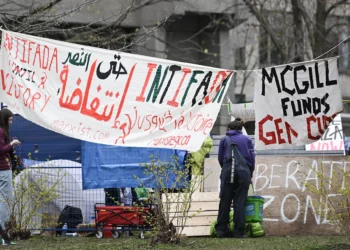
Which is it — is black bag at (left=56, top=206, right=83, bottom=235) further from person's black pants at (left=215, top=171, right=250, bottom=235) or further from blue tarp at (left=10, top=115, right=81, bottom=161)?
person's black pants at (left=215, top=171, right=250, bottom=235)

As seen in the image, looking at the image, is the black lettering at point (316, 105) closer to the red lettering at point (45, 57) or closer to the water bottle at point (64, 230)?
the red lettering at point (45, 57)

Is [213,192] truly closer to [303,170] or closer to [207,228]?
[207,228]

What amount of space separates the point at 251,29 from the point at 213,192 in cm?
2007

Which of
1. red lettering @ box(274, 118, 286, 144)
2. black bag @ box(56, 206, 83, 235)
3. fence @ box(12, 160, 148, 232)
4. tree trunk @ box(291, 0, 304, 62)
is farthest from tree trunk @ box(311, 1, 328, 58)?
red lettering @ box(274, 118, 286, 144)

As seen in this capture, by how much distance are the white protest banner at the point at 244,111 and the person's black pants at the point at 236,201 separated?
16.4 ft

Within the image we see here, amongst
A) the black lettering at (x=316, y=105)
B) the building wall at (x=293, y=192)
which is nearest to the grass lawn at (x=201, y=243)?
the building wall at (x=293, y=192)

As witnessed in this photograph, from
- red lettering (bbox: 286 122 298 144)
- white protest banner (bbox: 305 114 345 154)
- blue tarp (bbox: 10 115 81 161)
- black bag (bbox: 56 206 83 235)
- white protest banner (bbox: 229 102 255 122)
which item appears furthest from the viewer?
white protest banner (bbox: 305 114 345 154)

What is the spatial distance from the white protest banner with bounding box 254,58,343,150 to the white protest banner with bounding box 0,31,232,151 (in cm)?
59

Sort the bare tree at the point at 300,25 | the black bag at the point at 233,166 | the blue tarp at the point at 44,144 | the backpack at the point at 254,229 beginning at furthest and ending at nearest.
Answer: the bare tree at the point at 300,25
the blue tarp at the point at 44,144
the backpack at the point at 254,229
the black bag at the point at 233,166

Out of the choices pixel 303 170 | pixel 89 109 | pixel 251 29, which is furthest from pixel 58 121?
pixel 251 29

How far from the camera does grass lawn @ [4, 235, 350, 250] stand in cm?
1034

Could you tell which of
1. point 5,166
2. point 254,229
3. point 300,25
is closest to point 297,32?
point 300,25

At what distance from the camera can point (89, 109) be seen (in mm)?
10523

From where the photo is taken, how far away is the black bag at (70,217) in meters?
12.2
